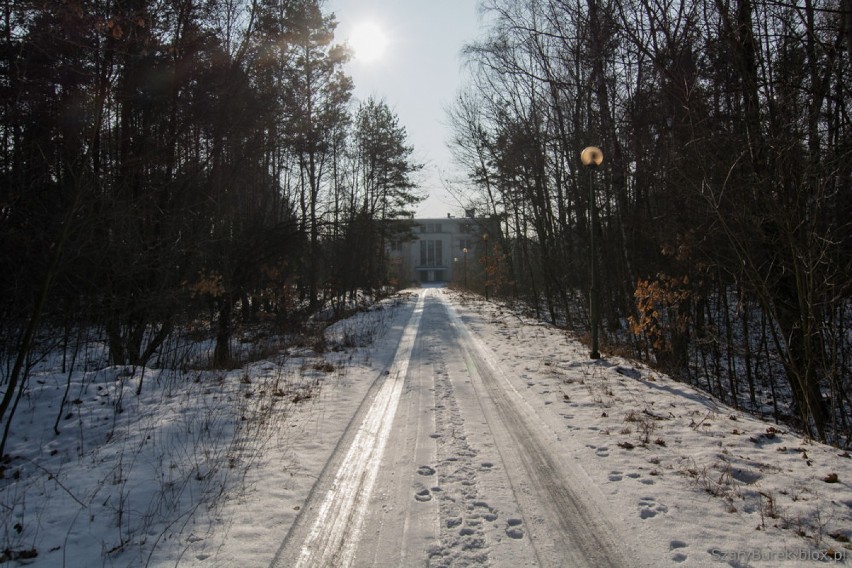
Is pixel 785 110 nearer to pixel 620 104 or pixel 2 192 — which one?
pixel 620 104

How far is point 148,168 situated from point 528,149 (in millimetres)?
12130

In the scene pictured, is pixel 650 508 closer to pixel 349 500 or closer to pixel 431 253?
pixel 349 500

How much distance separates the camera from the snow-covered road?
9.40ft

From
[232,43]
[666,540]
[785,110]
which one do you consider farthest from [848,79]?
[232,43]

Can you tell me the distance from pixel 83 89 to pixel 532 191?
15649 mm

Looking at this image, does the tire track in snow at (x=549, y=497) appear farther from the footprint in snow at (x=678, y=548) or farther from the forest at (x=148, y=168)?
the forest at (x=148, y=168)

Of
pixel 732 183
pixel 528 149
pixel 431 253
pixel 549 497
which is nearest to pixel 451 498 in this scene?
pixel 549 497

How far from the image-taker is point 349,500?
361 cm

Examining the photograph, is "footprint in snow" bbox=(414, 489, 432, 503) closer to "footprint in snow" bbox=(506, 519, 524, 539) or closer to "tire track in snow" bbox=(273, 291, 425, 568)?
"tire track in snow" bbox=(273, 291, 425, 568)

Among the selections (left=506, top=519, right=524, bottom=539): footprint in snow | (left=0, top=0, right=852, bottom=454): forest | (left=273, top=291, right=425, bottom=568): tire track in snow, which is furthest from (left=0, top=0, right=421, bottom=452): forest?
(left=506, top=519, right=524, bottom=539): footprint in snow

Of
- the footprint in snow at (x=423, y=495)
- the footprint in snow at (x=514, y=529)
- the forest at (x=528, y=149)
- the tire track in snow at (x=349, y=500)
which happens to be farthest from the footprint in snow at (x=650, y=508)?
the forest at (x=528, y=149)

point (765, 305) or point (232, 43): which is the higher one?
point (232, 43)

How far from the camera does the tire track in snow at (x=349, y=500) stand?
2877 mm

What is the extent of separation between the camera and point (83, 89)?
6.38 m
